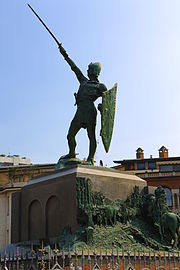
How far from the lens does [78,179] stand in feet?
37.6

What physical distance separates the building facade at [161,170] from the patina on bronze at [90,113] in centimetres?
2542

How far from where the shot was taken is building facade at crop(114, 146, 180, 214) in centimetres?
3891

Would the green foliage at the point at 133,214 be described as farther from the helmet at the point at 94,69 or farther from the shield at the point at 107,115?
the helmet at the point at 94,69

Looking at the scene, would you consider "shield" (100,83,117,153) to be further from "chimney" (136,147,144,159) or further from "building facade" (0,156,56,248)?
"chimney" (136,147,144,159)

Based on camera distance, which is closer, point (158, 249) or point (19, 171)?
point (158, 249)

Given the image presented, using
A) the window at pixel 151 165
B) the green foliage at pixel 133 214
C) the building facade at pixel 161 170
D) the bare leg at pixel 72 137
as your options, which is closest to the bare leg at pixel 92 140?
the bare leg at pixel 72 137

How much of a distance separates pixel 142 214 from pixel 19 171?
112 feet

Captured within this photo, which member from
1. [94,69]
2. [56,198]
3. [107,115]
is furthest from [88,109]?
[56,198]

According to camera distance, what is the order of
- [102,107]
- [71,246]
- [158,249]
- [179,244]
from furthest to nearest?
[102,107]
[179,244]
[158,249]
[71,246]

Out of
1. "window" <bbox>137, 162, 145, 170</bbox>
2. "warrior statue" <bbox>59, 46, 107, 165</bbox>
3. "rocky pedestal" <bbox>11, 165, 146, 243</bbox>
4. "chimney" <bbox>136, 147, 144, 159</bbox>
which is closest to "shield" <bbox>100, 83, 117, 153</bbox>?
"warrior statue" <bbox>59, 46, 107, 165</bbox>

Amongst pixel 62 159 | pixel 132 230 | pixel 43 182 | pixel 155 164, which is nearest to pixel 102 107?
pixel 62 159

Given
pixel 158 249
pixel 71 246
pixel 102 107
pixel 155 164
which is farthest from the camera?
pixel 155 164

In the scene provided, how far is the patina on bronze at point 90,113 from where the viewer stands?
43.2 ft

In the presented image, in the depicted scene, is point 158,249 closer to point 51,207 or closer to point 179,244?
point 179,244
